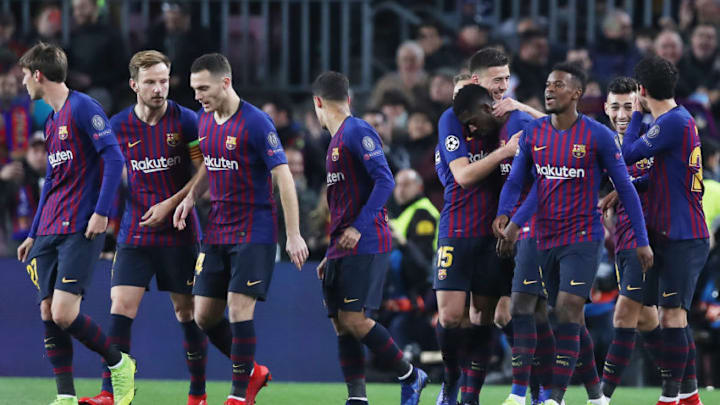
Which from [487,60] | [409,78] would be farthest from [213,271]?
[409,78]

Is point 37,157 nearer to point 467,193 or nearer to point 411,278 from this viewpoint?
point 411,278

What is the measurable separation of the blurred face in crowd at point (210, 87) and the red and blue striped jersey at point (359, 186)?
81 cm

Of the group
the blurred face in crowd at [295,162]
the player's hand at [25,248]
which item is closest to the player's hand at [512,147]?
the player's hand at [25,248]

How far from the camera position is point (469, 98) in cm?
825

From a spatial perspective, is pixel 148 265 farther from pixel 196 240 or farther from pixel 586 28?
pixel 586 28

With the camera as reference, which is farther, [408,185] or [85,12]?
[85,12]

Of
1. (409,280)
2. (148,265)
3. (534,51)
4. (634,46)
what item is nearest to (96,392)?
(148,265)

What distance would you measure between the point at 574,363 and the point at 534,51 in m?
6.82

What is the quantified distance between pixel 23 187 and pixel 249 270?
4.84 metres

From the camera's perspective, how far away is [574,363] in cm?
805

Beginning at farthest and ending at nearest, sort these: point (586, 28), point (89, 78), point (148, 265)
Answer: point (586, 28) → point (89, 78) → point (148, 265)

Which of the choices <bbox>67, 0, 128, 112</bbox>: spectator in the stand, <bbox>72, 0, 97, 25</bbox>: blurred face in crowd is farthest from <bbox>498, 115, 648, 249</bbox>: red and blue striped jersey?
<bbox>72, 0, 97, 25</bbox>: blurred face in crowd

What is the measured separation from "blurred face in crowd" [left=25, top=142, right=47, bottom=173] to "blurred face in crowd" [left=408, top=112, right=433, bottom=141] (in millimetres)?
3891

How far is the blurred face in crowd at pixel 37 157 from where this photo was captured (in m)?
12.1
